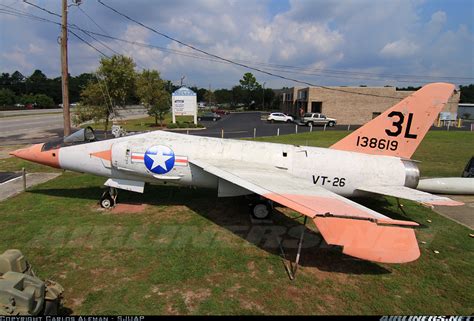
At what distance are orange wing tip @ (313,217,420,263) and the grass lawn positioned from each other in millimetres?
956

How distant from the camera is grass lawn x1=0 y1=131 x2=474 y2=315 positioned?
5895 mm

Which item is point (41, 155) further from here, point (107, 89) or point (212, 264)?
point (107, 89)

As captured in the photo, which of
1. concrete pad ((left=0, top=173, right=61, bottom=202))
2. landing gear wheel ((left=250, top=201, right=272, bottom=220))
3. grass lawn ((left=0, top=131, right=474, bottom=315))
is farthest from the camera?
concrete pad ((left=0, top=173, right=61, bottom=202))

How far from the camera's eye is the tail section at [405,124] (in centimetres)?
1039

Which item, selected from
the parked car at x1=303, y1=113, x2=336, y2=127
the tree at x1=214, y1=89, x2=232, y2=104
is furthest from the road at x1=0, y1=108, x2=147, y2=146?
the tree at x1=214, y1=89, x2=232, y2=104

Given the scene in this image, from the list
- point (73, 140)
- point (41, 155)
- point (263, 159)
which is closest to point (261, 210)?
point (263, 159)

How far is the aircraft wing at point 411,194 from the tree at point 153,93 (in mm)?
41135

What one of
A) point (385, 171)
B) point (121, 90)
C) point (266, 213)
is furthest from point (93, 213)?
point (121, 90)

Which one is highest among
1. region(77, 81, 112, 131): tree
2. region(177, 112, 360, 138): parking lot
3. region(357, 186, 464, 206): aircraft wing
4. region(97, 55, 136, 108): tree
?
region(97, 55, 136, 108): tree

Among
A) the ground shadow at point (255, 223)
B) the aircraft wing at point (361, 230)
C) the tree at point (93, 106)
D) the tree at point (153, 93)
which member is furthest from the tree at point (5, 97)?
the aircraft wing at point (361, 230)

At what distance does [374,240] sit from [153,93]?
152 feet

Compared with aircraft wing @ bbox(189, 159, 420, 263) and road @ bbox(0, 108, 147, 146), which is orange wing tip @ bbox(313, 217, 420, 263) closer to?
aircraft wing @ bbox(189, 159, 420, 263)

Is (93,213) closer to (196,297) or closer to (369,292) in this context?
(196,297)

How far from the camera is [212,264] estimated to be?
7188 millimetres
